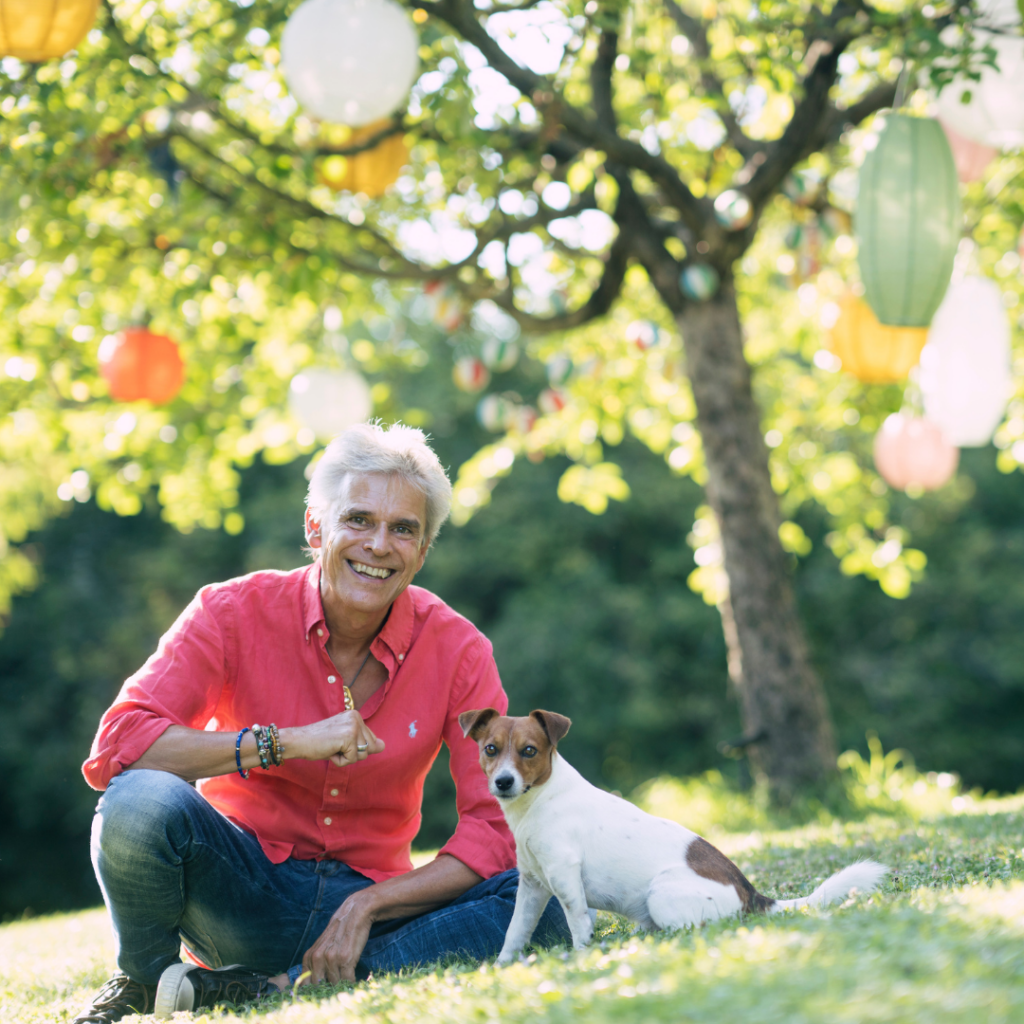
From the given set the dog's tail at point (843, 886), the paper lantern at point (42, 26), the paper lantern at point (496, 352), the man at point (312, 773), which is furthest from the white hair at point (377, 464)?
the paper lantern at point (496, 352)

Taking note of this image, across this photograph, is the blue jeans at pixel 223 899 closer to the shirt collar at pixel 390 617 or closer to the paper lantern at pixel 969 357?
the shirt collar at pixel 390 617

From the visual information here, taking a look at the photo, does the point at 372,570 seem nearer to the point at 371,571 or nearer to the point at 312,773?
the point at 371,571

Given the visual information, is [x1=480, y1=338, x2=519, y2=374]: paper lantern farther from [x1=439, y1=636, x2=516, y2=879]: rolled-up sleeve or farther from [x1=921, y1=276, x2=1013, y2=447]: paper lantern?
[x1=439, y1=636, x2=516, y2=879]: rolled-up sleeve

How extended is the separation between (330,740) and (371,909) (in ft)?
1.50

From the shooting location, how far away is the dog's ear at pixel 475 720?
292 cm

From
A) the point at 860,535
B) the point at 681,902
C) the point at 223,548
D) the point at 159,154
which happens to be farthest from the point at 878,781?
the point at 223,548

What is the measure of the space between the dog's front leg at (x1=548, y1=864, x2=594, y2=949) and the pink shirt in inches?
11.8

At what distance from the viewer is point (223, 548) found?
1777cm

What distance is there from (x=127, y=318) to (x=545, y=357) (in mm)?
3726

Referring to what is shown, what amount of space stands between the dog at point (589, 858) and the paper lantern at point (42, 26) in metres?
3.32

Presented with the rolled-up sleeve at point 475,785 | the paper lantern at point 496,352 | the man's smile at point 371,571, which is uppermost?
the paper lantern at point 496,352

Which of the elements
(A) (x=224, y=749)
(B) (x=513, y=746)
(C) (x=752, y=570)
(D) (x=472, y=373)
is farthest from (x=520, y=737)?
(D) (x=472, y=373)

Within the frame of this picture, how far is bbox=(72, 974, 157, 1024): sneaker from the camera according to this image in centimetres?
274

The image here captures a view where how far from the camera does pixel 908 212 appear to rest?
4703mm
